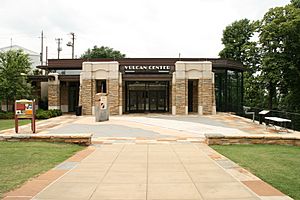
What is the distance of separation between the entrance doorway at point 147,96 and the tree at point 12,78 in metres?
10.0

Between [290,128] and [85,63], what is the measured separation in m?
18.9

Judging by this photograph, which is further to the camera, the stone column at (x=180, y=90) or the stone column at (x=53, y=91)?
the stone column at (x=53, y=91)

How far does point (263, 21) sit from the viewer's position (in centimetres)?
2903

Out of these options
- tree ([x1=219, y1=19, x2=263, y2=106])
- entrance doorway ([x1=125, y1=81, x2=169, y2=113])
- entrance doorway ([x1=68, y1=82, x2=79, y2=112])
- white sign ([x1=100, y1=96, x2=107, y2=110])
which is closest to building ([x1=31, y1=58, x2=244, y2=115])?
entrance doorway ([x1=125, y1=81, x2=169, y2=113])

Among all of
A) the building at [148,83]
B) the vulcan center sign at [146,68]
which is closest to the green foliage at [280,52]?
the building at [148,83]

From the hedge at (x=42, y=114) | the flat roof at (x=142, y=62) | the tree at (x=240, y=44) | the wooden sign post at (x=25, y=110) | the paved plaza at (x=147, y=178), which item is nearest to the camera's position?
the paved plaza at (x=147, y=178)

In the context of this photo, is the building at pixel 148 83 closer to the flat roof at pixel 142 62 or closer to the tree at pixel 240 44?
the flat roof at pixel 142 62

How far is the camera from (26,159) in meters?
7.84

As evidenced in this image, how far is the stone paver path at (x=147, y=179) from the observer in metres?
5.04

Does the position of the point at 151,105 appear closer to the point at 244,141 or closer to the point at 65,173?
the point at 244,141

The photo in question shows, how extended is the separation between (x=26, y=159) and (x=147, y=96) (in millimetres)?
23007

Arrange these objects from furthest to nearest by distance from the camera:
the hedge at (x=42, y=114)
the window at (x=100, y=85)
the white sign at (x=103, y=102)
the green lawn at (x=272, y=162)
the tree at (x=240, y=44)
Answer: the tree at (x=240, y=44) → the window at (x=100, y=85) → the hedge at (x=42, y=114) → the white sign at (x=103, y=102) → the green lawn at (x=272, y=162)

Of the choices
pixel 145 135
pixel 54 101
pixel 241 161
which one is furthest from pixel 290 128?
pixel 54 101

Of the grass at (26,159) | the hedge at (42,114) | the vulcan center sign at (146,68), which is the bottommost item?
the grass at (26,159)
